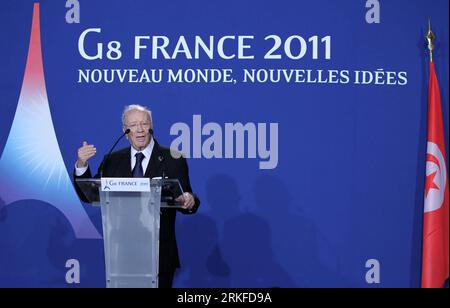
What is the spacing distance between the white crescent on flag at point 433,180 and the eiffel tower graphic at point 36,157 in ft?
9.02

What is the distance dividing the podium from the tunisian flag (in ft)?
7.81

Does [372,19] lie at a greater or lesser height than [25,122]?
greater

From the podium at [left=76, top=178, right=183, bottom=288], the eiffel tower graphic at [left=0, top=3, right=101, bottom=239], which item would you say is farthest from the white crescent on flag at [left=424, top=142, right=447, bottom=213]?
the eiffel tower graphic at [left=0, top=3, right=101, bottom=239]

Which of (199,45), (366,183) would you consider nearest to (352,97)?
(366,183)

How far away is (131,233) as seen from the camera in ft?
13.5

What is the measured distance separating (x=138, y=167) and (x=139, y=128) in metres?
0.29

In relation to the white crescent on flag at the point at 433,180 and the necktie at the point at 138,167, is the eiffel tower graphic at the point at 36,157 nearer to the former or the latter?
the necktie at the point at 138,167

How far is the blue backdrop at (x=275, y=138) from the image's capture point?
559 centimetres

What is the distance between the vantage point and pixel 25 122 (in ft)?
18.7

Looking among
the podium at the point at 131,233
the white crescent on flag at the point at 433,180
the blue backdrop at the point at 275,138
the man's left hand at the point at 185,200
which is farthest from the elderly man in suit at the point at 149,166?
the white crescent on flag at the point at 433,180

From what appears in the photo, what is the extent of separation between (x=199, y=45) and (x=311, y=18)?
0.95 metres

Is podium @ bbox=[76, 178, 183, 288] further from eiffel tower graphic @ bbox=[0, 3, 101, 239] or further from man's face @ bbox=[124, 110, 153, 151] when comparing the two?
eiffel tower graphic @ bbox=[0, 3, 101, 239]

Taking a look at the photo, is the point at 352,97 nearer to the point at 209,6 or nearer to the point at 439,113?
the point at 439,113

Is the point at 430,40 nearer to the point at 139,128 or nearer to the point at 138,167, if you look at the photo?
the point at 139,128
